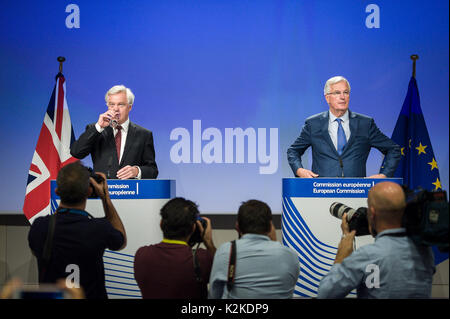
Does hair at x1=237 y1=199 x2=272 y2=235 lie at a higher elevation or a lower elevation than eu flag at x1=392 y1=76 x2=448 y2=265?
lower

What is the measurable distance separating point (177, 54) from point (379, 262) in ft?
12.4

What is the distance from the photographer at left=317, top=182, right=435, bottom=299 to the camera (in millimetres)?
2246

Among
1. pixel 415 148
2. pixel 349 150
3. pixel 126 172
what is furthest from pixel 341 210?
pixel 415 148

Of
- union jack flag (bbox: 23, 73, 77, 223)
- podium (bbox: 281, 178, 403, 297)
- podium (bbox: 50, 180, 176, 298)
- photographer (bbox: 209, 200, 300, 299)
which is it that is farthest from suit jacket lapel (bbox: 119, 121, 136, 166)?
photographer (bbox: 209, 200, 300, 299)

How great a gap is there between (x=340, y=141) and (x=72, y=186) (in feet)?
8.23

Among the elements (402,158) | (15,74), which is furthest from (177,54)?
(402,158)

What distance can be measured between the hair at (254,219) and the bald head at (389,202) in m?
0.52

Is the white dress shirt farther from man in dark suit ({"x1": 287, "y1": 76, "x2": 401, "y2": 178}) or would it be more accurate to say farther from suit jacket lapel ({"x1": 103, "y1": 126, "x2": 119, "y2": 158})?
suit jacket lapel ({"x1": 103, "y1": 126, "x2": 119, "y2": 158})

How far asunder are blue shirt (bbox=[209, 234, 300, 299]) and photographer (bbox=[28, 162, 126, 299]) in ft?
1.96

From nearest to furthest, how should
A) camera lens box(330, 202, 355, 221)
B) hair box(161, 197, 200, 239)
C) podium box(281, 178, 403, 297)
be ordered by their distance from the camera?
1. hair box(161, 197, 200, 239)
2. camera lens box(330, 202, 355, 221)
3. podium box(281, 178, 403, 297)

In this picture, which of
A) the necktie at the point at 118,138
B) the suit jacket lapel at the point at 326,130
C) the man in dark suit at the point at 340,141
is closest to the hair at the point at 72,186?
the necktie at the point at 118,138

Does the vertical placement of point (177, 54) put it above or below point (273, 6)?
below

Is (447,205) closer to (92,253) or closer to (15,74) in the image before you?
(92,253)

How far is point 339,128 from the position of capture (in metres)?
4.40
